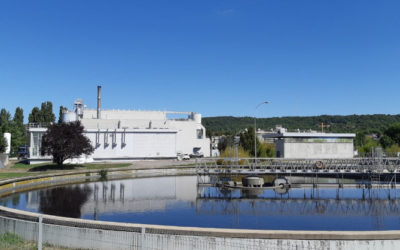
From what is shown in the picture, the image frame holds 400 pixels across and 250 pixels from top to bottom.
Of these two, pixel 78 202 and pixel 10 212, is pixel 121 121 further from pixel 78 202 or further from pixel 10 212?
pixel 10 212

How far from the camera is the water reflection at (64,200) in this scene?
24.9m

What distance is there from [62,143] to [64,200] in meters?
26.4

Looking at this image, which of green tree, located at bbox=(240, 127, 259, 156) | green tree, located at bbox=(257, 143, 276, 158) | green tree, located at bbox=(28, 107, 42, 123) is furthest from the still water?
green tree, located at bbox=(28, 107, 42, 123)

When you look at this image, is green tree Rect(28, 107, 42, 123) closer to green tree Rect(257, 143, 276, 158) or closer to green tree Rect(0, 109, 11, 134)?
green tree Rect(0, 109, 11, 134)

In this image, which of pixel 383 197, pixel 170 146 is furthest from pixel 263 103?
pixel 170 146

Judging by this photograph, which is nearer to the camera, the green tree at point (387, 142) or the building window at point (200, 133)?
the building window at point (200, 133)

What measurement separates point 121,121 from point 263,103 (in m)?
45.8

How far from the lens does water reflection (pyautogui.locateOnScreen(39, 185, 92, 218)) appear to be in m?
24.9

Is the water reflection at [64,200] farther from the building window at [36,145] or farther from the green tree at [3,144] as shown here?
the green tree at [3,144]

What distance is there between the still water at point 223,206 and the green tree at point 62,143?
16.4m

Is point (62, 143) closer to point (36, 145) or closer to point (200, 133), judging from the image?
point (36, 145)

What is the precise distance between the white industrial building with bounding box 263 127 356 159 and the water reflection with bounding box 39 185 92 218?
182ft

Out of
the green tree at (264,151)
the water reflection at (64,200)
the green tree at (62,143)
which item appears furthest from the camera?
the green tree at (264,151)

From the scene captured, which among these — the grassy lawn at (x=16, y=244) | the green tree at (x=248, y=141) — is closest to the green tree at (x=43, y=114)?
the green tree at (x=248, y=141)
